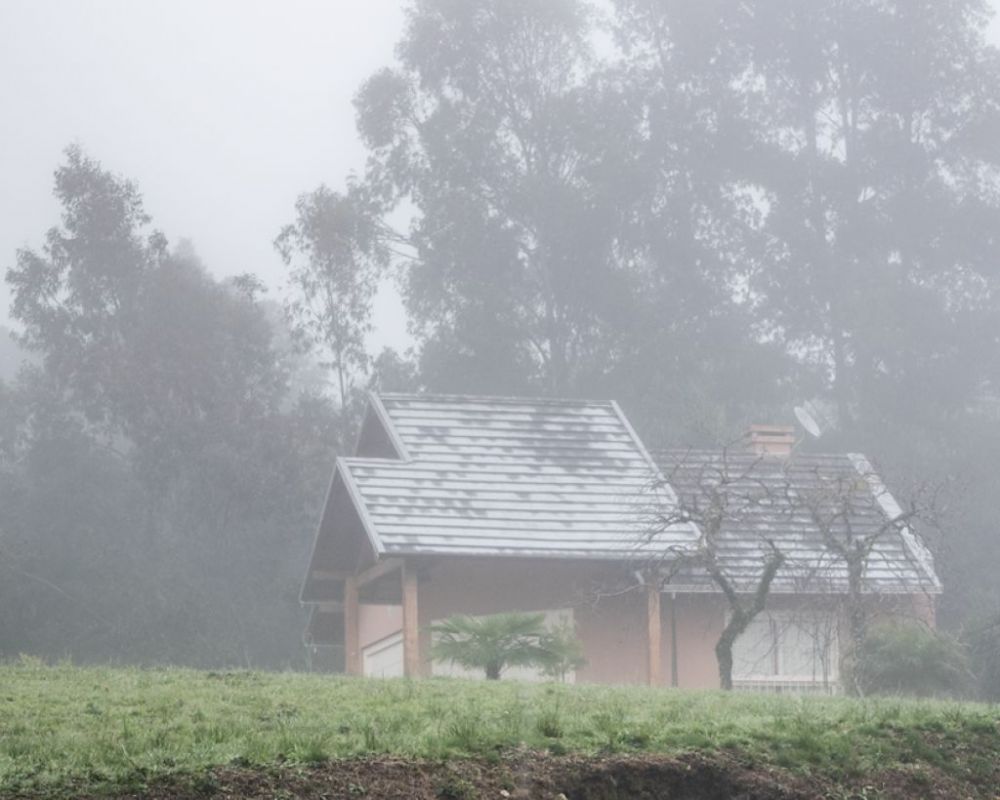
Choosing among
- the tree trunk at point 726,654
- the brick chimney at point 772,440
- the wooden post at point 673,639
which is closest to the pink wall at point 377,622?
the wooden post at point 673,639

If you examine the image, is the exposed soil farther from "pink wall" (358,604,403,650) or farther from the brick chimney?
the brick chimney

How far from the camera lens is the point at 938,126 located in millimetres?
56969

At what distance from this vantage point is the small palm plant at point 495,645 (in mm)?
20188

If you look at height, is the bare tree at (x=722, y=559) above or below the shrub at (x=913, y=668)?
above

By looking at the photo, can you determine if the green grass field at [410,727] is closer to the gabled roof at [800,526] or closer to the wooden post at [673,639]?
the gabled roof at [800,526]

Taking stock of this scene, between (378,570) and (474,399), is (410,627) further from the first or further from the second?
(474,399)

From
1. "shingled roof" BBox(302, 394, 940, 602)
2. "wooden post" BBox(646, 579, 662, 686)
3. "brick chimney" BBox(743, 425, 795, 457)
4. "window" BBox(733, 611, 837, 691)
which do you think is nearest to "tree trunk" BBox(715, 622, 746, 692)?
"shingled roof" BBox(302, 394, 940, 602)

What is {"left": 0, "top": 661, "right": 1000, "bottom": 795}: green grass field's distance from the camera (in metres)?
10.1

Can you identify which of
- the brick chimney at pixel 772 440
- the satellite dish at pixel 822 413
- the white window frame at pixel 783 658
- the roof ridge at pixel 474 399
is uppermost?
the satellite dish at pixel 822 413

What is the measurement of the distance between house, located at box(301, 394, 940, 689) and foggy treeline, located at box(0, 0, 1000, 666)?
13.4 m

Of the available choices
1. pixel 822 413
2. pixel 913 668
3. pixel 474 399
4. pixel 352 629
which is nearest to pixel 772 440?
pixel 474 399

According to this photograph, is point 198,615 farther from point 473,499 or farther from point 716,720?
point 716,720

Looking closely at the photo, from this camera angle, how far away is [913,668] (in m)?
22.4

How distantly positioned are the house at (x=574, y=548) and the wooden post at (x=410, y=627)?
0.03 metres
